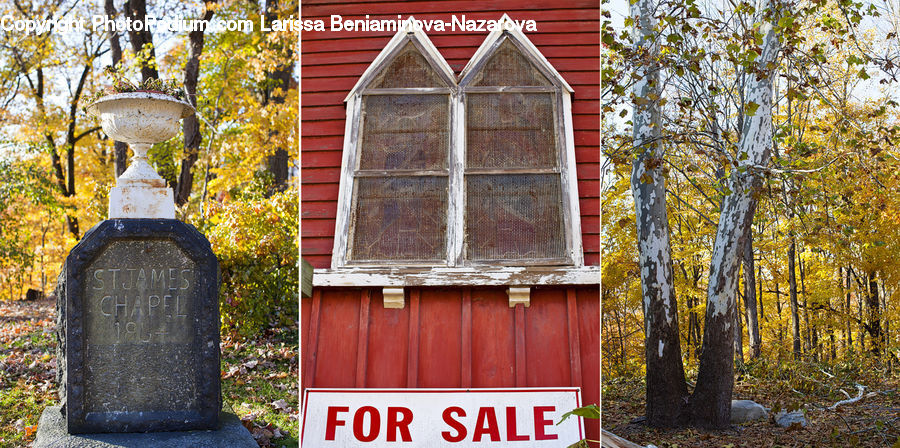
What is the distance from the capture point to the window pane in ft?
13.6

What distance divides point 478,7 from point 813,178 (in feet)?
14.6

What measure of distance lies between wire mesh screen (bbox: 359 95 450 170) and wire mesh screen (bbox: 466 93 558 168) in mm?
167

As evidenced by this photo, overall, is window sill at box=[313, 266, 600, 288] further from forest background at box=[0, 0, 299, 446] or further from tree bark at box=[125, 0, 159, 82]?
tree bark at box=[125, 0, 159, 82]

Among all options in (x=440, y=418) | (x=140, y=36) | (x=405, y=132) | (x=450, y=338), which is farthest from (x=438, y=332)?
(x=140, y=36)

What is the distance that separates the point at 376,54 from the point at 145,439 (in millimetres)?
3043

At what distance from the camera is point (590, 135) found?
15.3 feet

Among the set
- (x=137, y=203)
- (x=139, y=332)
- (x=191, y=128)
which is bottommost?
(x=139, y=332)

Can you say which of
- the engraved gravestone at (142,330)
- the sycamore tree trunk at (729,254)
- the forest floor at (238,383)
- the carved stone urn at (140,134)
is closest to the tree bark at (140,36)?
the forest floor at (238,383)

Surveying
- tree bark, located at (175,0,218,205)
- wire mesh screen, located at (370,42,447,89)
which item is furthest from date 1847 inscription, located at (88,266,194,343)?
tree bark, located at (175,0,218,205)

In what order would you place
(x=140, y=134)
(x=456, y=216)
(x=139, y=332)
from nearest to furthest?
(x=456, y=216)
(x=139, y=332)
(x=140, y=134)

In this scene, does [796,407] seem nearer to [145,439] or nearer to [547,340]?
[547,340]

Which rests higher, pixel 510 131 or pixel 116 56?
pixel 116 56

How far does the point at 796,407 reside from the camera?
8.64m

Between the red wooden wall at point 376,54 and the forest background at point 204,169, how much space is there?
2.11 meters
